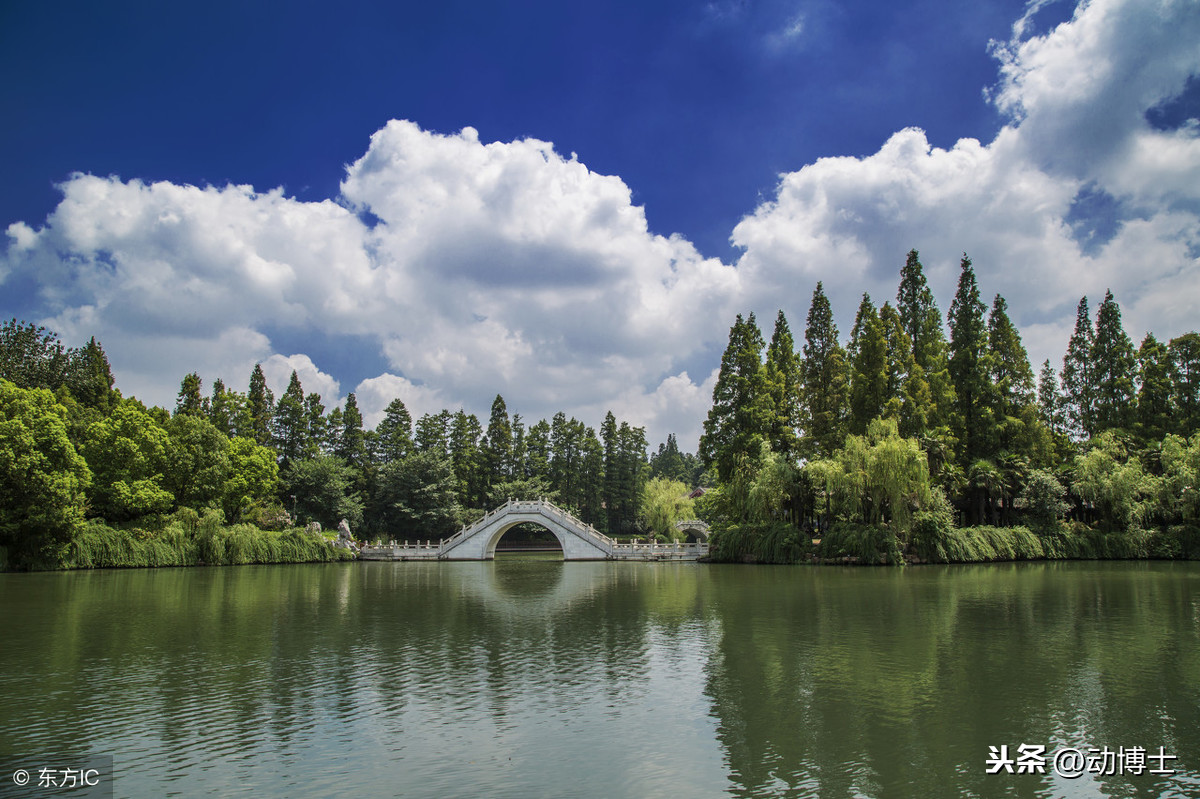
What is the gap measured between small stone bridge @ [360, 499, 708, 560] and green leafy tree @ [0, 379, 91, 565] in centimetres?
1944

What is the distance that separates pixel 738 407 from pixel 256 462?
94.7 ft

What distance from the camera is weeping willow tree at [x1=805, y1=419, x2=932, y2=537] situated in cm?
3178

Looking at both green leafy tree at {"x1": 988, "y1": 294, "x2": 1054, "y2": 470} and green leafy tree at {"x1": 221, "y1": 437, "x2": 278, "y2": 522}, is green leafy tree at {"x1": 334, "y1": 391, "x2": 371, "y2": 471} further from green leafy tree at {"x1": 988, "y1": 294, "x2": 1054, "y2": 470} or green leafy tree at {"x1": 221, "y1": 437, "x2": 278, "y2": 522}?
green leafy tree at {"x1": 988, "y1": 294, "x2": 1054, "y2": 470}

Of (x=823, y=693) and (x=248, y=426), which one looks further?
(x=248, y=426)

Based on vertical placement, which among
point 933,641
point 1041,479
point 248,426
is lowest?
point 933,641

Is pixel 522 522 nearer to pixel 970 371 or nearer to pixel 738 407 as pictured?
pixel 738 407

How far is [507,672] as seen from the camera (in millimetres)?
11203

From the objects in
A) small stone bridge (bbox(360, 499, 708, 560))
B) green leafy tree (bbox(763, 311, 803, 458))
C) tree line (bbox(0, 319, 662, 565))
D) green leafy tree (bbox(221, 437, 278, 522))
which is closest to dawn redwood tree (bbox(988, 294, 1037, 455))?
green leafy tree (bbox(763, 311, 803, 458))

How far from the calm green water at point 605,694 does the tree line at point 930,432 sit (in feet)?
47.2

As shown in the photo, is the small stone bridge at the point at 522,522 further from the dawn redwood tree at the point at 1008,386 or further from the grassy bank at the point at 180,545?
the dawn redwood tree at the point at 1008,386

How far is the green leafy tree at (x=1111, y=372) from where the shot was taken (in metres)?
43.3

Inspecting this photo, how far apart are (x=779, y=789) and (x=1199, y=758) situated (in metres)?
4.41

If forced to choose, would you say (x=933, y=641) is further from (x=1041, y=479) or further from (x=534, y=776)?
(x=1041, y=479)

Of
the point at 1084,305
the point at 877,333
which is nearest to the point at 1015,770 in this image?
the point at 877,333
